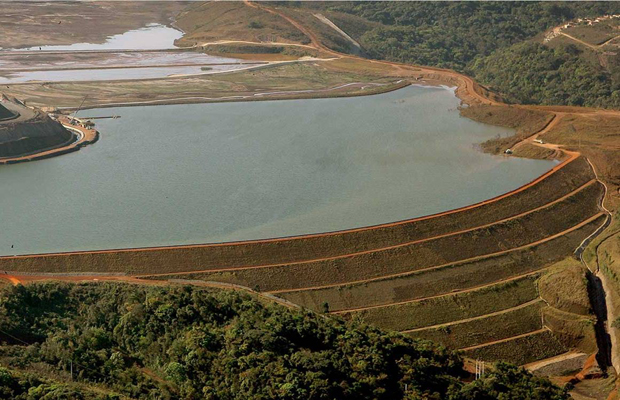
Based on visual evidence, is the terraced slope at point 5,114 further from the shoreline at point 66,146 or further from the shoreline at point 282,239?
the shoreline at point 282,239

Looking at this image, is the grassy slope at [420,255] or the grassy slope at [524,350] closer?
the grassy slope at [524,350]

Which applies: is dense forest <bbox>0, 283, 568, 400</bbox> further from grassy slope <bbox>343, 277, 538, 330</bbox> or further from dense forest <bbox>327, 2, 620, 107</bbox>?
dense forest <bbox>327, 2, 620, 107</bbox>

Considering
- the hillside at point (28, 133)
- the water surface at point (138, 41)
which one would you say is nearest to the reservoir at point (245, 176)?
the hillside at point (28, 133)

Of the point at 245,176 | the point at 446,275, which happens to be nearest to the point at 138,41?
the point at 245,176

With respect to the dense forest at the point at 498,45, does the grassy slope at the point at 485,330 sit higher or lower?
lower

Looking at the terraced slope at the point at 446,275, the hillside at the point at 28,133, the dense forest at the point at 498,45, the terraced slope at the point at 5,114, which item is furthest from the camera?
the dense forest at the point at 498,45

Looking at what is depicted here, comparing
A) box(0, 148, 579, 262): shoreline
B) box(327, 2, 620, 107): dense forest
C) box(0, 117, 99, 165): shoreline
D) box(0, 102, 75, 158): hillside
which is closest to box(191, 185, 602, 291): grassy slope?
box(0, 148, 579, 262): shoreline

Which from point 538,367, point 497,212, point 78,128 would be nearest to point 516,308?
point 538,367
